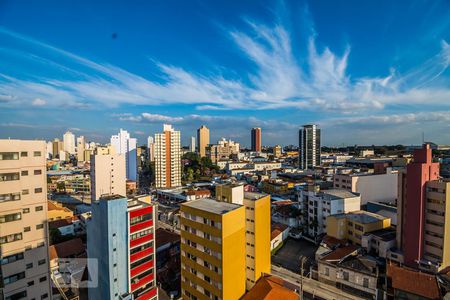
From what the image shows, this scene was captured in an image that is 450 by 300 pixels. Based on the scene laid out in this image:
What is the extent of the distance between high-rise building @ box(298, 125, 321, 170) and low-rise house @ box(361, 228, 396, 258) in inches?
1967

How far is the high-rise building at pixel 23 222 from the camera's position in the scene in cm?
898

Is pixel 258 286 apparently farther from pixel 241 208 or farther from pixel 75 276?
pixel 75 276

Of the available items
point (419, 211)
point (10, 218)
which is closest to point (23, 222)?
point (10, 218)

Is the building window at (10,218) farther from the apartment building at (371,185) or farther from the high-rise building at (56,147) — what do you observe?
the high-rise building at (56,147)

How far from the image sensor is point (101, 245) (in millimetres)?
11516

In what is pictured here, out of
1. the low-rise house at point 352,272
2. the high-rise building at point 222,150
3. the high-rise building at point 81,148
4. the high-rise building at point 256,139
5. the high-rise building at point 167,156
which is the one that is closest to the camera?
the low-rise house at point 352,272

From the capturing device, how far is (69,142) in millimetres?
105500

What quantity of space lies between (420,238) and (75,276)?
22168mm

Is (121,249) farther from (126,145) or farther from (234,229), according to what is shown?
(126,145)

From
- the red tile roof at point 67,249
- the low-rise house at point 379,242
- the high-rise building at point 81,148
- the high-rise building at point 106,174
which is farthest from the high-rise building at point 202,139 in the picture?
the low-rise house at point 379,242

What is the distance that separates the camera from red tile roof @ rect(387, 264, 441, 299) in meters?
12.3

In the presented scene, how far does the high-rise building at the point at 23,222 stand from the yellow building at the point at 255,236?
966 centimetres

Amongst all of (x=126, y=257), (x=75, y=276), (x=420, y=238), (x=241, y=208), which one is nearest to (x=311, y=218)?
(x=420, y=238)

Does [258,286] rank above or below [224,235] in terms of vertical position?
below
